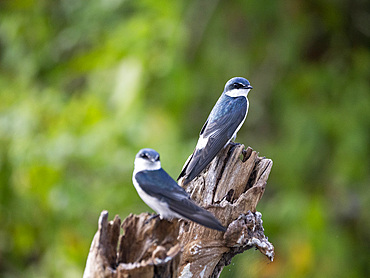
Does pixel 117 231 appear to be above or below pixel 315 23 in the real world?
below

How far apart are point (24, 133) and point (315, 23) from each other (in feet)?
12.8

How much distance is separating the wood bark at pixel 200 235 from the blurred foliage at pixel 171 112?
2.23 metres

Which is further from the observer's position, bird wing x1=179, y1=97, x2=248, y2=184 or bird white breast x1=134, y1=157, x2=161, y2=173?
bird wing x1=179, y1=97, x2=248, y2=184

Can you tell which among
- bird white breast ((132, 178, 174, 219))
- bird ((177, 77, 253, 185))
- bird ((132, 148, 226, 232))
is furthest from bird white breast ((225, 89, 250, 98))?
bird white breast ((132, 178, 174, 219))

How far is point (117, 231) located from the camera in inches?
100

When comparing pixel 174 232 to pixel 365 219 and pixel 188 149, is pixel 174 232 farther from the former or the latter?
pixel 365 219

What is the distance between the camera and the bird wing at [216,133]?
11.1ft

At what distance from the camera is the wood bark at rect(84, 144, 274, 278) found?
2438 millimetres

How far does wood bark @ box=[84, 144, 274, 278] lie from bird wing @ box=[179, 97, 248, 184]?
0.23 feet

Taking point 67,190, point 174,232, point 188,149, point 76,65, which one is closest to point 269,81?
point 188,149

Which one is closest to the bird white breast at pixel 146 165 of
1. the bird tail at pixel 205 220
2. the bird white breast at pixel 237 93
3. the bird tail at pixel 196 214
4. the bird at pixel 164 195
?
the bird at pixel 164 195

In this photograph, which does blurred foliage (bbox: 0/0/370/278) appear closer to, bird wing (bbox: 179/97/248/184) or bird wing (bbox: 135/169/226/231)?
bird wing (bbox: 179/97/248/184)

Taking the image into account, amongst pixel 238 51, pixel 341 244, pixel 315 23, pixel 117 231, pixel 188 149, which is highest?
pixel 315 23

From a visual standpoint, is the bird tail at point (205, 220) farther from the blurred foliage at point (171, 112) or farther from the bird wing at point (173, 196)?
the blurred foliage at point (171, 112)
